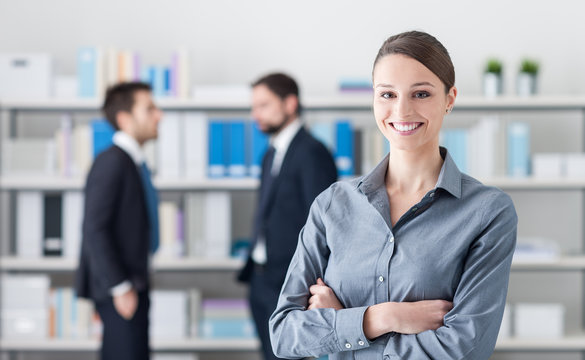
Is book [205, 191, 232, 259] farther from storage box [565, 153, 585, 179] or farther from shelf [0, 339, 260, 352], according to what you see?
storage box [565, 153, 585, 179]

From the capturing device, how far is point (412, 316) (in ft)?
3.79

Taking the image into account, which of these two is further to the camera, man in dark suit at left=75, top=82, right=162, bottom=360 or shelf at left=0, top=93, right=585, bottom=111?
shelf at left=0, top=93, right=585, bottom=111

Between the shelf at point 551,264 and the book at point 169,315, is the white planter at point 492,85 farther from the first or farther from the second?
the book at point 169,315

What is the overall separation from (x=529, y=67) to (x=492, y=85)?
0.69 ft

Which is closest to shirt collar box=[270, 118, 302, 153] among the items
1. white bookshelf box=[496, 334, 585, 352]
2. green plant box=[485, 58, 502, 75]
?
green plant box=[485, 58, 502, 75]

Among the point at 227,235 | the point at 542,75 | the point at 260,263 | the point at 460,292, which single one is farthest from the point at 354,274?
the point at 542,75

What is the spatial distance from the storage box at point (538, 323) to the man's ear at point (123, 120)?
6.85 feet

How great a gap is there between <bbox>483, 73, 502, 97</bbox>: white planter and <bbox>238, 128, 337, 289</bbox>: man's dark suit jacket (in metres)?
1.33

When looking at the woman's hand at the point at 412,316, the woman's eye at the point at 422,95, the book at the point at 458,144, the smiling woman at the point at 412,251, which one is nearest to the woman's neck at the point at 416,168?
the smiling woman at the point at 412,251

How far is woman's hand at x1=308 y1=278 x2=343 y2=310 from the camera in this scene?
4.04 ft

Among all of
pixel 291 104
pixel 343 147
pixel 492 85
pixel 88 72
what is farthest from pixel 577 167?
pixel 88 72

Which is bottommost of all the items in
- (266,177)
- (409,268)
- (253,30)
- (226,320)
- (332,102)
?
(226,320)

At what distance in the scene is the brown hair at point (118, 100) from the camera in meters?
2.81

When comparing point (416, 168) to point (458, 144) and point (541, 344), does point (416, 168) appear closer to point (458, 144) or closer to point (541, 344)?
point (458, 144)
